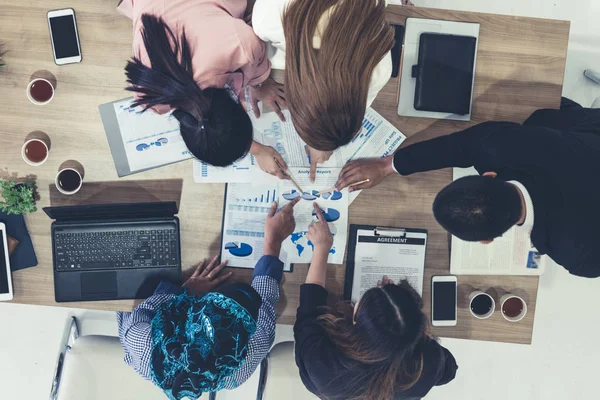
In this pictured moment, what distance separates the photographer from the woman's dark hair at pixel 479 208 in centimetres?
111

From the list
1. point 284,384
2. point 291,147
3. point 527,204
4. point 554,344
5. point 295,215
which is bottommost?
point 554,344

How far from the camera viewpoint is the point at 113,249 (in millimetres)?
1350

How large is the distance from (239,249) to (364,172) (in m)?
0.48

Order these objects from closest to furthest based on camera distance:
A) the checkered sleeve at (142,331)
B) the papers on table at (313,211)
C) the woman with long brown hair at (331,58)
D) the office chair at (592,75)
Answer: the woman with long brown hair at (331,58) < the checkered sleeve at (142,331) < the papers on table at (313,211) < the office chair at (592,75)

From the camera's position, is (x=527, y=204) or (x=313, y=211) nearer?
(x=527, y=204)

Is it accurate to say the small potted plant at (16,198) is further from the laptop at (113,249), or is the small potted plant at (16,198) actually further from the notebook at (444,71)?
the notebook at (444,71)

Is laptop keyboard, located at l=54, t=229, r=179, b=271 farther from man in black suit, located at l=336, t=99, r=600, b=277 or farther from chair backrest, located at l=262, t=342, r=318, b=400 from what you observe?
man in black suit, located at l=336, t=99, r=600, b=277

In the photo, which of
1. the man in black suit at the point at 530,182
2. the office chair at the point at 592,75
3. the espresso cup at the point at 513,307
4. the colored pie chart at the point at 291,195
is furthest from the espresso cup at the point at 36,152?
the office chair at the point at 592,75

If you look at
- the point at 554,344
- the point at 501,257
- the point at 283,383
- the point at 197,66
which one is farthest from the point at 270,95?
the point at 554,344

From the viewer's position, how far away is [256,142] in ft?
4.53

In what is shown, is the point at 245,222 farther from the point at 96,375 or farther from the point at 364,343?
the point at 96,375

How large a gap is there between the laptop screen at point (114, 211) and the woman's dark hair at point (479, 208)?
2.67 ft

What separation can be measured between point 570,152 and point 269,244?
0.89 metres

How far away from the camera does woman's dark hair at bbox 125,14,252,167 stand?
105cm
